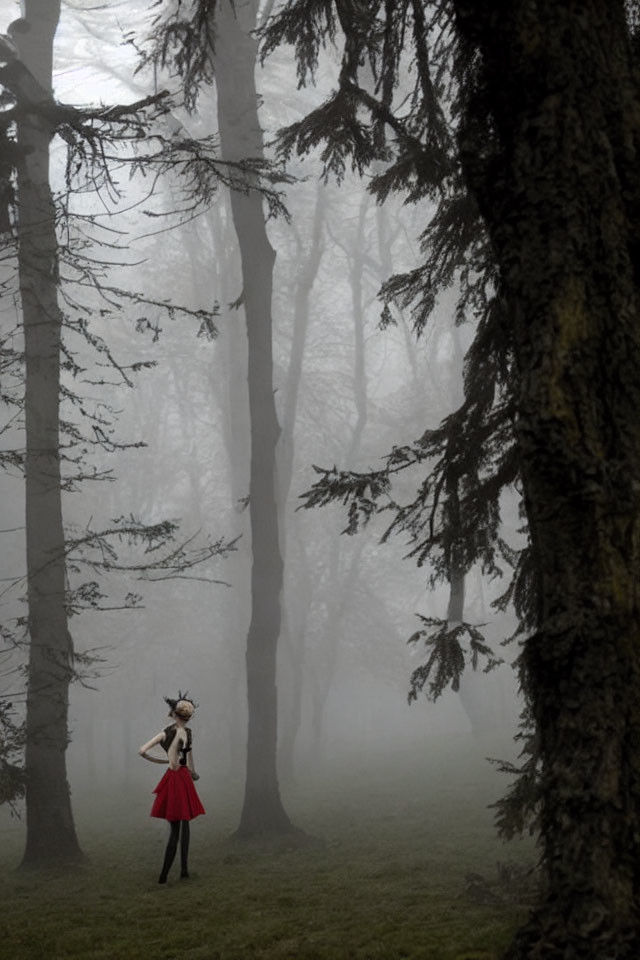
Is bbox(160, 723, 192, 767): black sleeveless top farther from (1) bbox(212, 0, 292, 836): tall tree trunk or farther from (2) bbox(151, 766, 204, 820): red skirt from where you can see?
(1) bbox(212, 0, 292, 836): tall tree trunk

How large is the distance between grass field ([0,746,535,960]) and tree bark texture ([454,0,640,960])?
1.16 meters

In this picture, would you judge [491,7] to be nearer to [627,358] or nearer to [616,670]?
[627,358]

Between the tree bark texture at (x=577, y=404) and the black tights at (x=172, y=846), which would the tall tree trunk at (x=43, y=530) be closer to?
the black tights at (x=172, y=846)

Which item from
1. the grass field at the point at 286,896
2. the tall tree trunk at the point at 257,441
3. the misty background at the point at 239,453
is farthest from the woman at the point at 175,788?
the misty background at the point at 239,453

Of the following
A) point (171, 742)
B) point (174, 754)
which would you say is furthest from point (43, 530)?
point (174, 754)

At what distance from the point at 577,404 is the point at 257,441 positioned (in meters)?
11.1

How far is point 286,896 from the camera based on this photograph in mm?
7363

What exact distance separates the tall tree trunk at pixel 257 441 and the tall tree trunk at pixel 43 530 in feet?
9.82

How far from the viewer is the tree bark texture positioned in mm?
3623

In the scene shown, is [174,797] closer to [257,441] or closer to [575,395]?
[575,395]

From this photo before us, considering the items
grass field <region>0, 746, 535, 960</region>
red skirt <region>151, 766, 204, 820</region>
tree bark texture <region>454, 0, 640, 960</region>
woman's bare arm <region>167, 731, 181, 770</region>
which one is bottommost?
grass field <region>0, 746, 535, 960</region>

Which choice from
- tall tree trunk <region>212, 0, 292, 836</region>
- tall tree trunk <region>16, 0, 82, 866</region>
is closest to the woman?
tall tree trunk <region>16, 0, 82, 866</region>

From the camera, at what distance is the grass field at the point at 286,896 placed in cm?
523

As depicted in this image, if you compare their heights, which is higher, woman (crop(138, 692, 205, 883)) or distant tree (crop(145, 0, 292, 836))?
distant tree (crop(145, 0, 292, 836))
